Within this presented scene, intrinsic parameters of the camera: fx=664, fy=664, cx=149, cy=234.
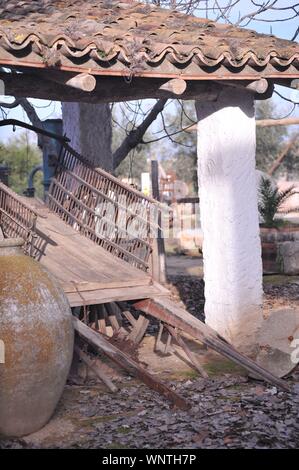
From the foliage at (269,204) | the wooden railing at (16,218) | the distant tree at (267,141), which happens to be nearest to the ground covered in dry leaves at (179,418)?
the wooden railing at (16,218)

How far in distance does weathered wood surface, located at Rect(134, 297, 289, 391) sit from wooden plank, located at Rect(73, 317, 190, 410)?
0.80m

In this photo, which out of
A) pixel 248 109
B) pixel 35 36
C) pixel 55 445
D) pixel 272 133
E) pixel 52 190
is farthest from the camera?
pixel 272 133

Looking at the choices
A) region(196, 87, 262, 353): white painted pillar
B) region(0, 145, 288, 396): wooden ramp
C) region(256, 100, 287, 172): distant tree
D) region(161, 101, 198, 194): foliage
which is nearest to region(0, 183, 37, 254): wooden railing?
region(0, 145, 288, 396): wooden ramp

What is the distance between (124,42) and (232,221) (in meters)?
2.18

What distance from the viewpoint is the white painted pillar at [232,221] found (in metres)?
6.95

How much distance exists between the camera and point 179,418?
16.5ft

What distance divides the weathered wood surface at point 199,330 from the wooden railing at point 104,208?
2.48ft

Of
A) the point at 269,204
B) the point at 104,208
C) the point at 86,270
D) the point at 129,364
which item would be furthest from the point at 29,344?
the point at 269,204

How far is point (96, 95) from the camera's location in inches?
256

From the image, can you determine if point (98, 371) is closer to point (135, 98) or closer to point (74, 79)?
point (74, 79)

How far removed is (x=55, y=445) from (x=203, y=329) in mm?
2058

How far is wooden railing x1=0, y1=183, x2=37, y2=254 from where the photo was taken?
649cm

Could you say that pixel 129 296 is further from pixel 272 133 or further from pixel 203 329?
pixel 272 133

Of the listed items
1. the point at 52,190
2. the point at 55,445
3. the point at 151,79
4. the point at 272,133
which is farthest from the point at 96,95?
the point at 272,133
